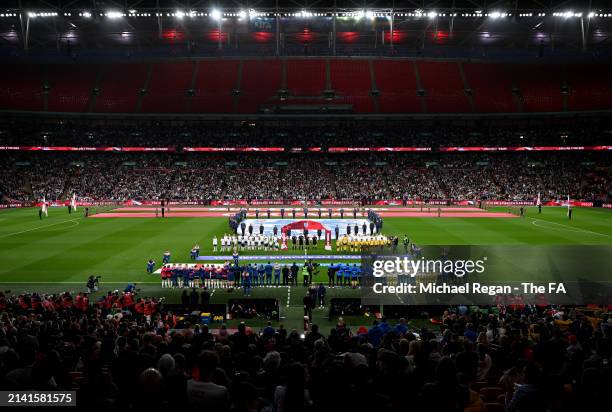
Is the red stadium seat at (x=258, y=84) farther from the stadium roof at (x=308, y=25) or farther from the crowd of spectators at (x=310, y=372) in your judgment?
the crowd of spectators at (x=310, y=372)

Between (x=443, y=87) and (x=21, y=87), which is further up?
(x=443, y=87)

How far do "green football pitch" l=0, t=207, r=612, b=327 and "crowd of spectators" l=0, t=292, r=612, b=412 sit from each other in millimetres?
8818

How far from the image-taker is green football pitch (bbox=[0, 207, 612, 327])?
2239 centimetres

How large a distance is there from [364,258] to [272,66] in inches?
2670

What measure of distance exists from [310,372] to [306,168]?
63979 mm

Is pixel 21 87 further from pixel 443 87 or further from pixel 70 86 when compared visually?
pixel 443 87

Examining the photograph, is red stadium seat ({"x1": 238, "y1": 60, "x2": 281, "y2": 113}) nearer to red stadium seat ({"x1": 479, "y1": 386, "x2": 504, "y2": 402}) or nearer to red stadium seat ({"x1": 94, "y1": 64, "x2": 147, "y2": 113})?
red stadium seat ({"x1": 94, "y1": 64, "x2": 147, "y2": 113})

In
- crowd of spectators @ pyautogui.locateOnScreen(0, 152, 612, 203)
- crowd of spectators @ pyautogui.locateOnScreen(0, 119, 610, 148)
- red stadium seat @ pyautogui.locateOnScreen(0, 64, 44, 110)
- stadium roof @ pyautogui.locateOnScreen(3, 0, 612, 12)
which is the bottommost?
crowd of spectators @ pyautogui.locateOnScreen(0, 152, 612, 203)

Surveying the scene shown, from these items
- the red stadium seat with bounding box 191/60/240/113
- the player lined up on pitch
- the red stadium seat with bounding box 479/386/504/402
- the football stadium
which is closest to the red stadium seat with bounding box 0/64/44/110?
the football stadium

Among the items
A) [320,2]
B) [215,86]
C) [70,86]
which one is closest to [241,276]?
[320,2]

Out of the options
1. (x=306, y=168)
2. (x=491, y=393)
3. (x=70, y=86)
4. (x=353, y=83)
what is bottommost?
(x=491, y=393)

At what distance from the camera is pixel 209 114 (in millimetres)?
70250

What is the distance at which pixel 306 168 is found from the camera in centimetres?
7031

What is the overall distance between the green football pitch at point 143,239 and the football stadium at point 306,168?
251 mm
